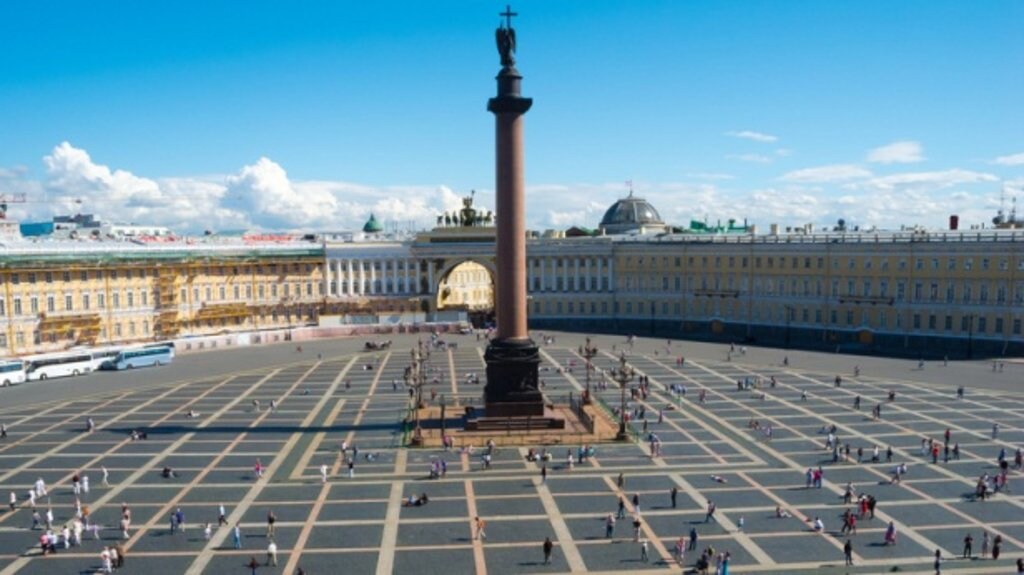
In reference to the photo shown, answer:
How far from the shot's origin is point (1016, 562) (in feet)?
85.6

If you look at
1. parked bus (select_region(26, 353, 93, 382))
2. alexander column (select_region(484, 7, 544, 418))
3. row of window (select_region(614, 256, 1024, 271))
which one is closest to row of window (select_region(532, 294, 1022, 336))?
row of window (select_region(614, 256, 1024, 271))

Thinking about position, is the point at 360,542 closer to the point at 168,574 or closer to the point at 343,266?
the point at 168,574

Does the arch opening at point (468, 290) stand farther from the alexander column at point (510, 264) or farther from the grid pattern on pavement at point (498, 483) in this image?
the alexander column at point (510, 264)

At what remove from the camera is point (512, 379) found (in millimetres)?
43656

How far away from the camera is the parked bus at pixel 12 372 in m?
59.8

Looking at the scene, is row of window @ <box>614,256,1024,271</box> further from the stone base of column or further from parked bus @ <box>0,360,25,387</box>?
parked bus @ <box>0,360,25,387</box>

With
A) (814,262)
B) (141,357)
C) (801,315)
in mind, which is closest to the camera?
(141,357)

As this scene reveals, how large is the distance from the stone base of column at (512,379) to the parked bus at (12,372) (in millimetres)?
38146

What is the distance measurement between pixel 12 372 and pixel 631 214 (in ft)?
276

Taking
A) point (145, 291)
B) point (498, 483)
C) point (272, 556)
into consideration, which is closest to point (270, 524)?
point (272, 556)

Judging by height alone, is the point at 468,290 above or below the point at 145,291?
below

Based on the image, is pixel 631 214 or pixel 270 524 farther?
pixel 631 214

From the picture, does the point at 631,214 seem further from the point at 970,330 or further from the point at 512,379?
the point at 512,379

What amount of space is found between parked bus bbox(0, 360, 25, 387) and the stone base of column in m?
38.1
